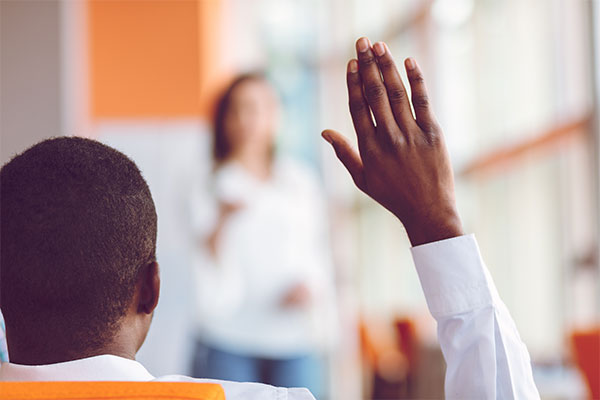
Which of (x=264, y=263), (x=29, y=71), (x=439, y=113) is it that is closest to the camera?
(x=264, y=263)

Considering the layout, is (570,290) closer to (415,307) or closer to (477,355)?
(477,355)

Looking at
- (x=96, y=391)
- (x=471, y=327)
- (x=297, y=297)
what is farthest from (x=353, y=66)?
(x=297, y=297)

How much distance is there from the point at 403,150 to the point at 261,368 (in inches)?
90.1

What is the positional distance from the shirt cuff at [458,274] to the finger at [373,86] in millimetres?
141

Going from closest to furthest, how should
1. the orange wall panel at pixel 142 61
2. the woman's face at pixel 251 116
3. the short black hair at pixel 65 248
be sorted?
the short black hair at pixel 65 248, the woman's face at pixel 251 116, the orange wall panel at pixel 142 61

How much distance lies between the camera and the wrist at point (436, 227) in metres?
→ 0.92

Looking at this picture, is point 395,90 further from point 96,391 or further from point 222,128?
point 222,128

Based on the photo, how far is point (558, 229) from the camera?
14.5 feet

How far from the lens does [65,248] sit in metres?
0.85

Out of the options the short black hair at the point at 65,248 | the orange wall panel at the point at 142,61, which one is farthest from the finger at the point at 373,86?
the orange wall panel at the point at 142,61

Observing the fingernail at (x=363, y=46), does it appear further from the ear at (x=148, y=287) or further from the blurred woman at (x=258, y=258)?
the blurred woman at (x=258, y=258)

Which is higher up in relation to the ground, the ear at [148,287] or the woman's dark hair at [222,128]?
the woman's dark hair at [222,128]

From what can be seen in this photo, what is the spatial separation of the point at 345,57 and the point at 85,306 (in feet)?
31.6

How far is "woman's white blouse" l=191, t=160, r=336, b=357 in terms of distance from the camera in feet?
10.3
